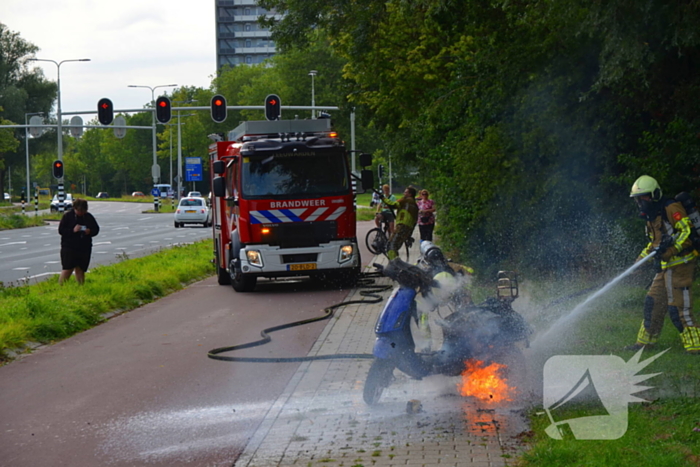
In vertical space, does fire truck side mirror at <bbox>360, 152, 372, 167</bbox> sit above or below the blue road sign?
above

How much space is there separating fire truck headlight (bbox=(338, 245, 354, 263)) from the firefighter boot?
836 centimetres

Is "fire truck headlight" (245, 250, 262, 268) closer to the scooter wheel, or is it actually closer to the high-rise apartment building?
the scooter wheel

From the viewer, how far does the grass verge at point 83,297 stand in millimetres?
10898

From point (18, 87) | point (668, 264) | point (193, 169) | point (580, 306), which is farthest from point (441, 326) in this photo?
point (18, 87)

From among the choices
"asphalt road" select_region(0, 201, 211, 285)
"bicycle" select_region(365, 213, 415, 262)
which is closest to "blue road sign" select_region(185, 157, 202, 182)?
"asphalt road" select_region(0, 201, 211, 285)

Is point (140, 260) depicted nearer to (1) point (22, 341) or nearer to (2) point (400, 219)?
(2) point (400, 219)

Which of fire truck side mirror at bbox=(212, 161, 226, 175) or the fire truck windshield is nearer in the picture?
the fire truck windshield

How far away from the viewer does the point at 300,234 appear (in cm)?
1570

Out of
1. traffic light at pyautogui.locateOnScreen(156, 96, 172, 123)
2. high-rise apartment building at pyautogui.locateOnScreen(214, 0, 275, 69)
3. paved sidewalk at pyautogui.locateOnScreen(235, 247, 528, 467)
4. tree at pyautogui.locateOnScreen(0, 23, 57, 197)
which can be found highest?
high-rise apartment building at pyautogui.locateOnScreen(214, 0, 275, 69)

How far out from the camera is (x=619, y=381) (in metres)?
7.04

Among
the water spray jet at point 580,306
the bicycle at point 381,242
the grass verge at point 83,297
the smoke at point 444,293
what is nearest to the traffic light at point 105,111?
the bicycle at point 381,242

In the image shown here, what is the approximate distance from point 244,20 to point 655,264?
159 metres

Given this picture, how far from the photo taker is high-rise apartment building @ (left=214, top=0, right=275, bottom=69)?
160625 mm

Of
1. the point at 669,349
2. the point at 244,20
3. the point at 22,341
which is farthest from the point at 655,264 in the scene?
the point at 244,20
